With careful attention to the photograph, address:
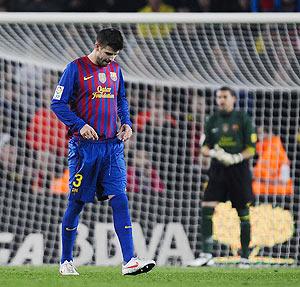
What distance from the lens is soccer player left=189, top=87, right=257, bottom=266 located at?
10.4 m

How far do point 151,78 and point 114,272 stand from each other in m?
2.88

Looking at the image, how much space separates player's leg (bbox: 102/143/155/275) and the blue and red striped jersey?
0.17 m

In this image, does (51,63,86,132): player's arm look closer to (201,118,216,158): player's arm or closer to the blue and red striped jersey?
the blue and red striped jersey

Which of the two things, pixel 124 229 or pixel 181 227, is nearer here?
pixel 124 229

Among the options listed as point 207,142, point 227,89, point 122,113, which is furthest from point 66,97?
point 207,142

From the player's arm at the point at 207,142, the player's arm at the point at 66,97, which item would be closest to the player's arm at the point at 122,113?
the player's arm at the point at 66,97

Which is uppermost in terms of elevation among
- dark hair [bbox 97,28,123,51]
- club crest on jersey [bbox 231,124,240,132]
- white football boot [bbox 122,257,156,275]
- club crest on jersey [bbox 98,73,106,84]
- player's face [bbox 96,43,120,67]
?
dark hair [bbox 97,28,123,51]

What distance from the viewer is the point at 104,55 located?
7.63 meters

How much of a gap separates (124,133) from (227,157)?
2838mm

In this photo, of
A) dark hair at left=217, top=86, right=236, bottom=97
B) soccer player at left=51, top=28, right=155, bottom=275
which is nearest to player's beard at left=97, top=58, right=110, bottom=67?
soccer player at left=51, top=28, right=155, bottom=275

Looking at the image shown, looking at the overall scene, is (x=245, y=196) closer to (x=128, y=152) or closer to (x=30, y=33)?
(x=128, y=152)

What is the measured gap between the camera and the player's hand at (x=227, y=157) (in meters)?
10.5

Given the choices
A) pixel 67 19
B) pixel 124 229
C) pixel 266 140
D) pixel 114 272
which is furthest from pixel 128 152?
pixel 124 229

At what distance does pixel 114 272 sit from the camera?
8.54 m
